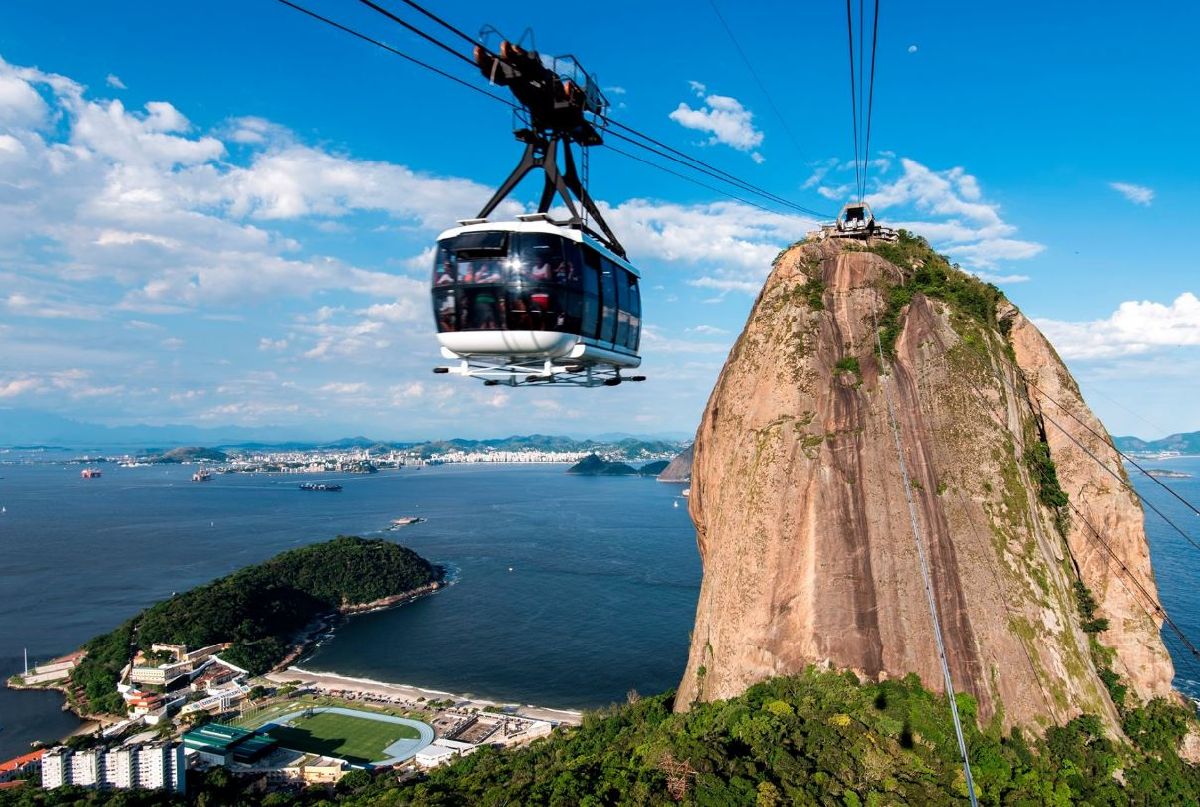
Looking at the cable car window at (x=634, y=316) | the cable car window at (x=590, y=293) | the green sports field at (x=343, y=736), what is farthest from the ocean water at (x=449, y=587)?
the cable car window at (x=590, y=293)

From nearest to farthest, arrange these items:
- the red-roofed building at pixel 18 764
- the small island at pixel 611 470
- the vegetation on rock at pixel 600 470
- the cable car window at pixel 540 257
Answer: the cable car window at pixel 540 257 → the red-roofed building at pixel 18 764 → the small island at pixel 611 470 → the vegetation on rock at pixel 600 470

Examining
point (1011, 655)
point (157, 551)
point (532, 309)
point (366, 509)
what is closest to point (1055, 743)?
point (1011, 655)

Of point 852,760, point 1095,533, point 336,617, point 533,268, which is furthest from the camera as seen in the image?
point 336,617

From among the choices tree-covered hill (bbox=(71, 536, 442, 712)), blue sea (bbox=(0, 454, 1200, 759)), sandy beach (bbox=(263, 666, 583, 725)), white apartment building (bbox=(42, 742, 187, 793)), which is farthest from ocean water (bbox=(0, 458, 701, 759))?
white apartment building (bbox=(42, 742, 187, 793))

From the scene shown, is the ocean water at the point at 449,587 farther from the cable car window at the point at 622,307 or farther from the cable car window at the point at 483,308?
the cable car window at the point at 483,308

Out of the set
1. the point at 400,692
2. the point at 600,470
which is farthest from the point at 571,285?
the point at 600,470

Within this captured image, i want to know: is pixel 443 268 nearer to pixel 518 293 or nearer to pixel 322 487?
pixel 518 293

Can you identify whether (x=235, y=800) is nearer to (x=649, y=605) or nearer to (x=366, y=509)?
(x=649, y=605)
